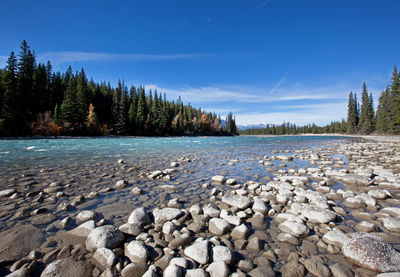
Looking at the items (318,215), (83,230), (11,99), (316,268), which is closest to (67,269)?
(83,230)

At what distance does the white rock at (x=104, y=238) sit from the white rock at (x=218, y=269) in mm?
1436

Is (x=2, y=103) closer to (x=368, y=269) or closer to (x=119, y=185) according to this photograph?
(x=119, y=185)

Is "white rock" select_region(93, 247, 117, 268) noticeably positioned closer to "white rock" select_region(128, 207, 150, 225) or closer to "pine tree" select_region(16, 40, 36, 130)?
"white rock" select_region(128, 207, 150, 225)

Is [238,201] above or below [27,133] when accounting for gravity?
below

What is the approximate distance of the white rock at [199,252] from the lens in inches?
85.0

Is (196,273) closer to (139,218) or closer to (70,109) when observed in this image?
(139,218)

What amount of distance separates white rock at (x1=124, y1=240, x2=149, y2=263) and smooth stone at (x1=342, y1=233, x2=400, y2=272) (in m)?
2.66

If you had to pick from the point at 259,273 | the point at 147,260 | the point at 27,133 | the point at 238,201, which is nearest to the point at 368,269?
the point at 259,273

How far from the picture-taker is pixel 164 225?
2955mm

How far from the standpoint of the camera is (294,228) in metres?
2.86

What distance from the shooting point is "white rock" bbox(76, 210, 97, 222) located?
3.27 metres

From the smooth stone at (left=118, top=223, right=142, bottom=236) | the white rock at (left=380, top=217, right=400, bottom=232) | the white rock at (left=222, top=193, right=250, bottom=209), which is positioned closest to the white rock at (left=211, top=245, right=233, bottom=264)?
the smooth stone at (left=118, top=223, right=142, bottom=236)

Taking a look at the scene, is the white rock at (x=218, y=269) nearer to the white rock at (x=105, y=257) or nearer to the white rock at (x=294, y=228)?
the white rock at (x=105, y=257)

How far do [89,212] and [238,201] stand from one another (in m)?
3.16
